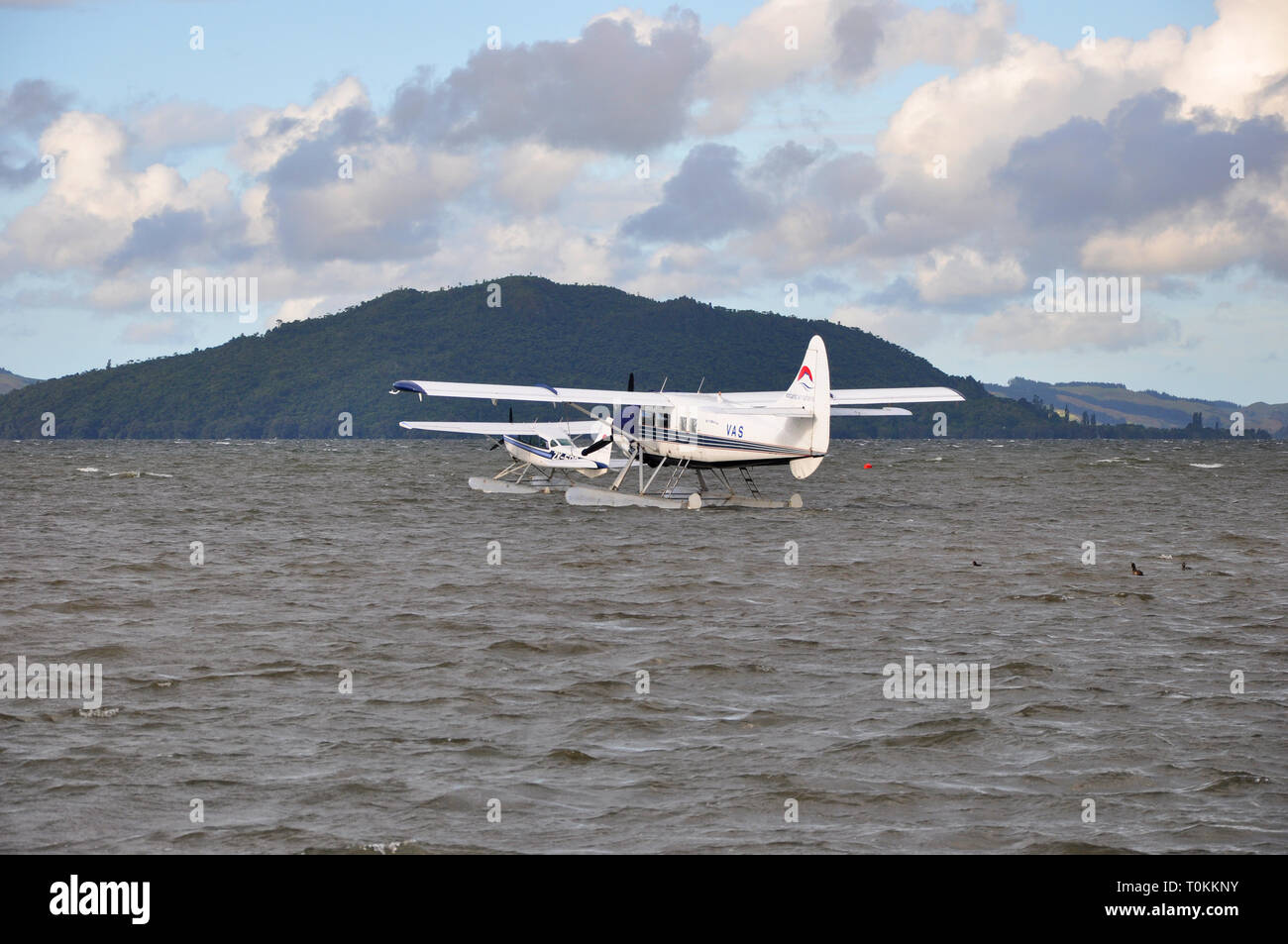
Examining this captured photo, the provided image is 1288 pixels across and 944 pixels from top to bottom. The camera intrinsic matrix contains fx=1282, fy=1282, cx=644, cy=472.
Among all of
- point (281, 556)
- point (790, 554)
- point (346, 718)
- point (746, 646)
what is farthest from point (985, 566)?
point (346, 718)

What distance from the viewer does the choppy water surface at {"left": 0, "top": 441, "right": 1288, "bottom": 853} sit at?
8531mm

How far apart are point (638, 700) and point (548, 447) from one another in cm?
3503

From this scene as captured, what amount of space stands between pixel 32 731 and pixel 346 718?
101 inches

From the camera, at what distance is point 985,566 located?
24.6 m

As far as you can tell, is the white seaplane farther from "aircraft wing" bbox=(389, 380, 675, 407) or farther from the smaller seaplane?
the smaller seaplane

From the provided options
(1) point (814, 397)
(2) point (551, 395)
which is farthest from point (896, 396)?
(2) point (551, 395)

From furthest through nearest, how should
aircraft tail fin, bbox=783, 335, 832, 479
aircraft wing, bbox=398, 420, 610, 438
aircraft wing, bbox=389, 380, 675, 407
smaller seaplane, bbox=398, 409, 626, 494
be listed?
aircraft wing, bbox=398, 420, 610, 438, smaller seaplane, bbox=398, 409, 626, 494, aircraft wing, bbox=389, 380, 675, 407, aircraft tail fin, bbox=783, 335, 832, 479

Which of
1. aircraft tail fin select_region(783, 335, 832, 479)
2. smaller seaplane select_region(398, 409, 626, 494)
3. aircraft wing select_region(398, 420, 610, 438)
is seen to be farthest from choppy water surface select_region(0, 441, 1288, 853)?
aircraft wing select_region(398, 420, 610, 438)

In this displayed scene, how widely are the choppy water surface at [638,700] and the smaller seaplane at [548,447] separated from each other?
49.0 feet

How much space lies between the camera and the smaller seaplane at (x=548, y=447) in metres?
43.7

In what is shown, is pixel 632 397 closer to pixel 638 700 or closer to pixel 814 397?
pixel 814 397

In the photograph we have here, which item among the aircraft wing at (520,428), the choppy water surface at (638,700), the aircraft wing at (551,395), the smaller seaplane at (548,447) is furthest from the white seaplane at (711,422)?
the aircraft wing at (520,428)

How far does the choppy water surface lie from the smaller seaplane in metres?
14.9
